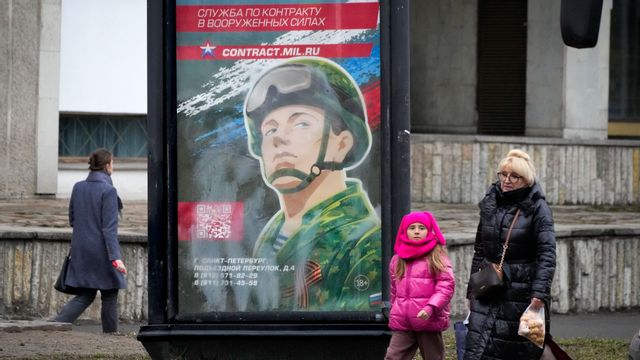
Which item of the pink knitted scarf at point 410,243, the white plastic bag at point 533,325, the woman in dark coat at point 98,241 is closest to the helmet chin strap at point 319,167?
the pink knitted scarf at point 410,243

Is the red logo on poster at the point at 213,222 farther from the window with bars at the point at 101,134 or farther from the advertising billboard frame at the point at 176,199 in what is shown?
the window with bars at the point at 101,134

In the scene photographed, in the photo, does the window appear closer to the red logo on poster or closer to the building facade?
the building facade

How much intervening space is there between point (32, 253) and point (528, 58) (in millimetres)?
11838

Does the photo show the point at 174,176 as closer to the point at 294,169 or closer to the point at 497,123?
the point at 294,169

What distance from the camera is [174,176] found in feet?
26.3

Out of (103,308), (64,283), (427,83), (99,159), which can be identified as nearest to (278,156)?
(99,159)

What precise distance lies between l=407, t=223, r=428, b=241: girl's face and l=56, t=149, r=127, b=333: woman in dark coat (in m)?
3.43

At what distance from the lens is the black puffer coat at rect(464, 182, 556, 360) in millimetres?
7953

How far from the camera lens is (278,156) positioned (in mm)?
8008

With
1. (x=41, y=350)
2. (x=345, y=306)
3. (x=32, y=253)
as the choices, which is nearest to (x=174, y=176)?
(x=345, y=306)

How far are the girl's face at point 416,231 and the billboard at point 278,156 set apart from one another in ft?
1.36

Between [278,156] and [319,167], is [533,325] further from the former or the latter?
[278,156]

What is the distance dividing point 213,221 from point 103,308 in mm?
3536

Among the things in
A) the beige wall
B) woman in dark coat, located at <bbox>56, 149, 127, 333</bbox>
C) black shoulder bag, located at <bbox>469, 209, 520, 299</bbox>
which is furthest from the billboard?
the beige wall
